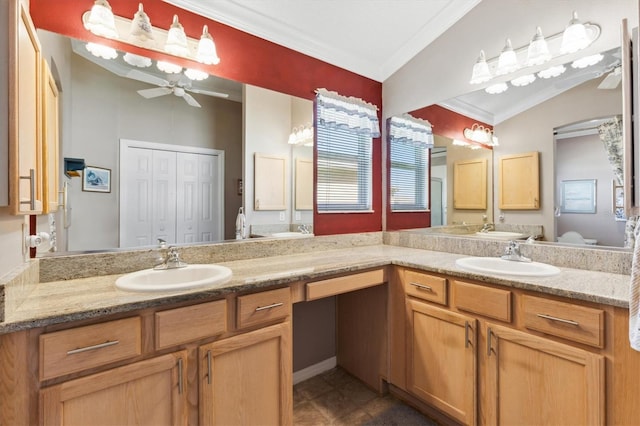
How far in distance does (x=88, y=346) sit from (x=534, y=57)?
254 centimetres

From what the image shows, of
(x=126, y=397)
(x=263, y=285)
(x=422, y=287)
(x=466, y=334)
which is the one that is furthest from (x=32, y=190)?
(x=466, y=334)

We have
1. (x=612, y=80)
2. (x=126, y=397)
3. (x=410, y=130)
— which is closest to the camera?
(x=126, y=397)

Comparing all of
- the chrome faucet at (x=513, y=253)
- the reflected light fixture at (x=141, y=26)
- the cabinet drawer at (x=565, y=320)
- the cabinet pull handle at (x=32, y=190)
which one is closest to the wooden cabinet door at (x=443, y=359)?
the cabinet drawer at (x=565, y=320)

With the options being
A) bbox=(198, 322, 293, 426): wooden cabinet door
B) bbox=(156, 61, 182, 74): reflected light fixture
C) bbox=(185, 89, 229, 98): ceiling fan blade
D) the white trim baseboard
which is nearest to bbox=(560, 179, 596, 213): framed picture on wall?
bbox=(198, 322, 293, 426): wooden cabinet door

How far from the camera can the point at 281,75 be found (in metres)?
2.21

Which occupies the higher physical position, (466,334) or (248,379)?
(466,334)

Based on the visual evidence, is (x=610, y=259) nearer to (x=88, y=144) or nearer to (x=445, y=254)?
(x=445, y=254)

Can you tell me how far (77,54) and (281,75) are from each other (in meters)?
1.16

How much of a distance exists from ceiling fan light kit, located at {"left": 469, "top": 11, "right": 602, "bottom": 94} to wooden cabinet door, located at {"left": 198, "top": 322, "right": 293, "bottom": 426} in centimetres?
199

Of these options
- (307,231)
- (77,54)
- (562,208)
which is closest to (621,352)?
(562,208)

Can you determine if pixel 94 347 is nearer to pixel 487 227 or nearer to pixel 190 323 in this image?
pixel 190 323

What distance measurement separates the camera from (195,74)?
71.2 inches

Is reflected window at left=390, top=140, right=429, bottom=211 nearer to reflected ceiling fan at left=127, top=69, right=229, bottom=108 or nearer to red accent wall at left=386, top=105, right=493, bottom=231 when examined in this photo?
red accent wall at left=386, top=105, right=493, bottom=231

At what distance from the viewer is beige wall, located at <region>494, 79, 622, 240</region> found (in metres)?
1.63
